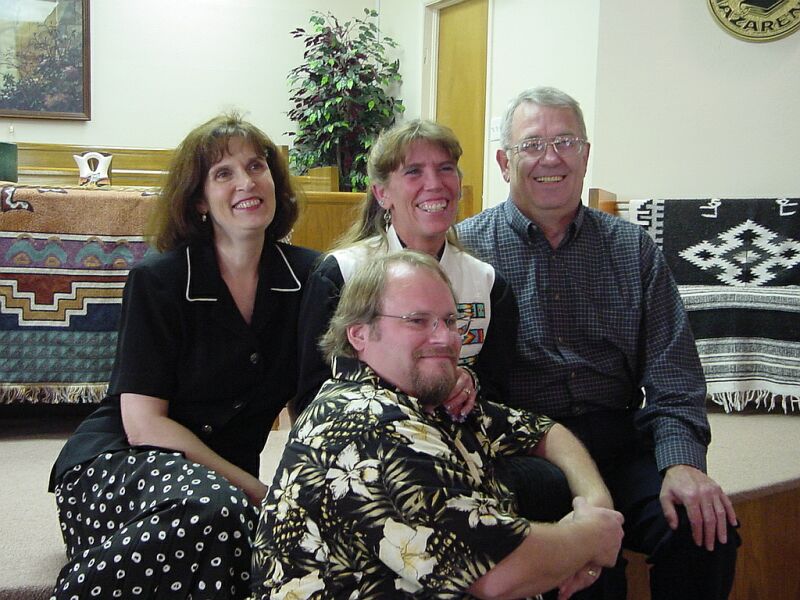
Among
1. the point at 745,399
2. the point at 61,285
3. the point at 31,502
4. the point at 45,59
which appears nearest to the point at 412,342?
the point at 31,502

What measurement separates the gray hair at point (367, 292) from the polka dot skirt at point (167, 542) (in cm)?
31

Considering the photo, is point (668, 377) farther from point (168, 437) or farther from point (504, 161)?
point (168, 437)

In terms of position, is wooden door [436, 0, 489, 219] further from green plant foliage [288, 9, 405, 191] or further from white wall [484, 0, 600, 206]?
green plant foliage [288, 9, 405, 191]

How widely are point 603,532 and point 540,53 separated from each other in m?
3.78

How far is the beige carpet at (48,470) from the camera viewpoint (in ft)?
5.04

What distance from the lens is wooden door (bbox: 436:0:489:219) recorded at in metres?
5.05

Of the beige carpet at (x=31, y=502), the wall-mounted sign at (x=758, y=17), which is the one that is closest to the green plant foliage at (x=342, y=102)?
the wall-mounted sign at (x=758, y=17)

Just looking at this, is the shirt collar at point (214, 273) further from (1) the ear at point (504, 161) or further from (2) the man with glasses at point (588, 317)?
(1) the ear at point (504, 161)

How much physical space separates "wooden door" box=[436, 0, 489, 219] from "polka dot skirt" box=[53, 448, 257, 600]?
12.3ft

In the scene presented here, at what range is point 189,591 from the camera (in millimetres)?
1250

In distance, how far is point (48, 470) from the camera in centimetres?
216

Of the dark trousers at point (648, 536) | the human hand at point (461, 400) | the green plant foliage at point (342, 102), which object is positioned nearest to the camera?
the human hand at point (461, 400)

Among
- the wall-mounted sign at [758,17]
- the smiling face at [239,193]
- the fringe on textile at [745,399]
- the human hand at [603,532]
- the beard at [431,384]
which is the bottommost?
the fringe on textile at [745,399]

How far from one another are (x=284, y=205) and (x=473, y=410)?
69 cm
